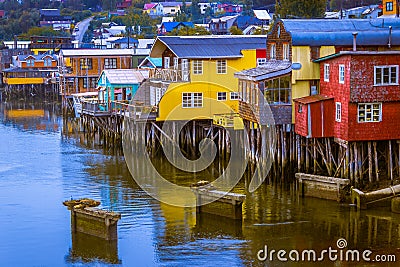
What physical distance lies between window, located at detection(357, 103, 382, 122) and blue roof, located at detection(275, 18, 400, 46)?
13.4 ft

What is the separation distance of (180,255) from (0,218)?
8673mm

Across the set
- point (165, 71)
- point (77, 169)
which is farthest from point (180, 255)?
point (165, 71)

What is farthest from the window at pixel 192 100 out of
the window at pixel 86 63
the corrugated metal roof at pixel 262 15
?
→ the corrugated metal roof at pixel 262 15

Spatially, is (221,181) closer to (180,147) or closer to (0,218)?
(180,147)

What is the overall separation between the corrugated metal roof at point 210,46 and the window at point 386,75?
14.0 meters

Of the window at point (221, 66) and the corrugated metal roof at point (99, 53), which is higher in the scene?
the corrugated metal roof at point (99, 53)

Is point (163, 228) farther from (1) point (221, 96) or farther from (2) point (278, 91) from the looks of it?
(1) point (221, 96)

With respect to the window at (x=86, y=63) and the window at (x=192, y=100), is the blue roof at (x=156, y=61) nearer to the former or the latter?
the window at (x=192, y=100)

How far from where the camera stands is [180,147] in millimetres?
47188

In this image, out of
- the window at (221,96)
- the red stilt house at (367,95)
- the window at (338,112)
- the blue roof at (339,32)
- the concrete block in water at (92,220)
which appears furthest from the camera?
the window at (221,96)

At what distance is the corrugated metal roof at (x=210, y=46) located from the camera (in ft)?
152

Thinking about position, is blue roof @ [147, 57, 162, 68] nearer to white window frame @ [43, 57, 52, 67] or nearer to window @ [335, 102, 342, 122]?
window @ [335, 102, 342, 122]

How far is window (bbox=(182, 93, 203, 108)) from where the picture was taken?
45.9 metres

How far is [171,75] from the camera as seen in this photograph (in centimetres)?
4728
